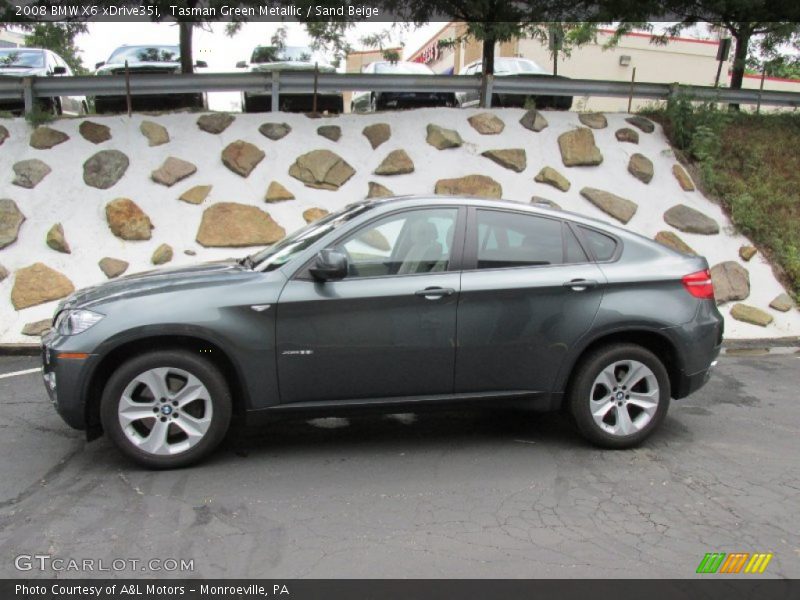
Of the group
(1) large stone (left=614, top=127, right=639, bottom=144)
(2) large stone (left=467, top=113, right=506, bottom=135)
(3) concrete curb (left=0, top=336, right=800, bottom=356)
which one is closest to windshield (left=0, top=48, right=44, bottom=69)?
(2) large stone (left=467, top=113, right=506, bottom=135)

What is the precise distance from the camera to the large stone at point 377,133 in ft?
32.6

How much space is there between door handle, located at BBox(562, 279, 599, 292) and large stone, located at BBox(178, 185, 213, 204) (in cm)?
588

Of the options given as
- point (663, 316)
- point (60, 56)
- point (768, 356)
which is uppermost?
point (60, 56)

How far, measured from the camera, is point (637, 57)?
3044 centimetres

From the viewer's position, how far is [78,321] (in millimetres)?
4160

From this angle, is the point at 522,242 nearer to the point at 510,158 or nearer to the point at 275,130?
the point at 510,158

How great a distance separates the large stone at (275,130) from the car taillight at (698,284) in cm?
661
